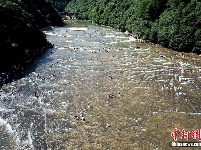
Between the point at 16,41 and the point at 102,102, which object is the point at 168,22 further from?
the point at 102,102

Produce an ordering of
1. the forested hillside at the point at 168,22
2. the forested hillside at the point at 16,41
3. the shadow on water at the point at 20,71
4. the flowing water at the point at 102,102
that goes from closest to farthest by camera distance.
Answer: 1. the flowing water at the point at 102,102
2. the shadow on water at the point at 20,71
3. the forested hillside at the point at 16,41
4. the forested hillside at the point at 168,22

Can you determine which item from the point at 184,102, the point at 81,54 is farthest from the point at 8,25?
the point at 184,102

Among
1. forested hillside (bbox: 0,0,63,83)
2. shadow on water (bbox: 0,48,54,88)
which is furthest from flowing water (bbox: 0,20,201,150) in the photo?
forested hillside (bbox: 0,0,63,83)

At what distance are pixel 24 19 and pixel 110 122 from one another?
5406 centimetres

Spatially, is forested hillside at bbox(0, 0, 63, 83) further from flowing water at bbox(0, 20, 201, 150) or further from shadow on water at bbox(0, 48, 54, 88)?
flowing water at bbox(0, 20, 201, 150)

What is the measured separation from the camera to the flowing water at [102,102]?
127 ft

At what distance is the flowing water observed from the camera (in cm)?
3862

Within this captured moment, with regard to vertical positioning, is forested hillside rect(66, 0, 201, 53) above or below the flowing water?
above

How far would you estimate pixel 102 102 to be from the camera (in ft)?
163

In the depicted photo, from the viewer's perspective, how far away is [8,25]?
2955 inches

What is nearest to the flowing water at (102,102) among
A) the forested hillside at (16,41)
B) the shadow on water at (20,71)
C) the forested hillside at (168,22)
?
the shadow on water at (20,71)

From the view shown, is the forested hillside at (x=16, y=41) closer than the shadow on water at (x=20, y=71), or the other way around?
the shadow on water at (x=20, y=71)

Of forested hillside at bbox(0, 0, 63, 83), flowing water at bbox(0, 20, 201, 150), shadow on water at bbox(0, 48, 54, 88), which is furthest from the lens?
forested hillside at bbox(0, 0, 63, 83)

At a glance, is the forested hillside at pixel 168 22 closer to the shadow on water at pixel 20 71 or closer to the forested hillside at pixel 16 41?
the forested hillside at pixel 16 41
